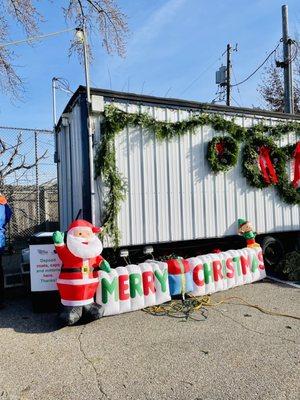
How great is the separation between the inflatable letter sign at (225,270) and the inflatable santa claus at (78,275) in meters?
1.72

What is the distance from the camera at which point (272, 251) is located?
7844mm

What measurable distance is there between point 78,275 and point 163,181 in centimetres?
234

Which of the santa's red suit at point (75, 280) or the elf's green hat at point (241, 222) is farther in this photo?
the elf's green hat at point (241, 222)

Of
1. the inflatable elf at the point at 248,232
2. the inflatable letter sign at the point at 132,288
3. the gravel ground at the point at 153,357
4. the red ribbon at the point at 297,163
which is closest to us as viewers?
the gravel ground at the point at 153,357

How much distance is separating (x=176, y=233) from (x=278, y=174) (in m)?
2.70

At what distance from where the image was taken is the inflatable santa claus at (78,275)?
4871 millimetres

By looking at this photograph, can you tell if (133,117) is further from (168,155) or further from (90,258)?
(90,258)

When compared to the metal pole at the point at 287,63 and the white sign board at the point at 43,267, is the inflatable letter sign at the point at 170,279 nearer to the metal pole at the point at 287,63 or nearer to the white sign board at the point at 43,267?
the white sign board at the point at 43,267

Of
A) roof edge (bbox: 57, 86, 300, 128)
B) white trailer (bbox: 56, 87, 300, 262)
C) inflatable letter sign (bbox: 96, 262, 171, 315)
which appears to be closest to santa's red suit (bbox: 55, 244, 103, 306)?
inflatable letter sign (bbox: 96, 262, 171, 315)

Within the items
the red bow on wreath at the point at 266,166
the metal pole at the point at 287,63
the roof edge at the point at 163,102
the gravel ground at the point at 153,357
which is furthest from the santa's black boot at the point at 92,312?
the metal pole at the point at 287,63

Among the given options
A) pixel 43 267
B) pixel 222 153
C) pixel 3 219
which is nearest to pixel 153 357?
pixel 43 267

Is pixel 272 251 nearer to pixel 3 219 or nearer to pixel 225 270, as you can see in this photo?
pixel 225 270

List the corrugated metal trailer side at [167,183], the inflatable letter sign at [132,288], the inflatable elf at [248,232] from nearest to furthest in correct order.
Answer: the inflatable letter sign at [132,288] → the corrugated metal trailer side at [167,183] → the inflatable elf at [248,232]

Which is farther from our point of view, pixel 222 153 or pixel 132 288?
pixel 222 153
